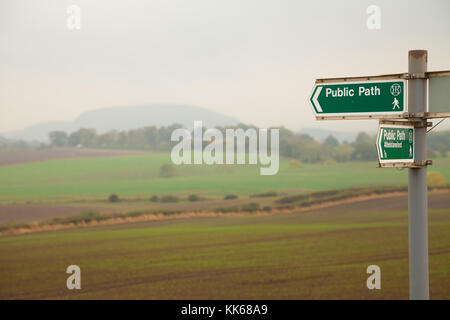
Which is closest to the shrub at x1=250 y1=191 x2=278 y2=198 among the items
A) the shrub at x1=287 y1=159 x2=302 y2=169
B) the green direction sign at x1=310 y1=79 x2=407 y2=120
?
the shrub at x1=287 y1=159 x2=302 y2=169

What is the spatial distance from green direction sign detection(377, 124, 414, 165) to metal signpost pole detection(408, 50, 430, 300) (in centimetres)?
5

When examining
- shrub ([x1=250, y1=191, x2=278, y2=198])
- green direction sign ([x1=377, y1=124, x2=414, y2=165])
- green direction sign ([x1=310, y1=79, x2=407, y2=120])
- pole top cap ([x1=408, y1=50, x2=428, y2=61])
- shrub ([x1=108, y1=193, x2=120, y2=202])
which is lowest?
shrub ([x1=108, y1=193, x2=120, y2=202])

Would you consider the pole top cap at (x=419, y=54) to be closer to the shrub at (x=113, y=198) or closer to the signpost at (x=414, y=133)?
the signpost at (x=414, y=133)

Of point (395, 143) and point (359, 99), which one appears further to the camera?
point (359, 99)

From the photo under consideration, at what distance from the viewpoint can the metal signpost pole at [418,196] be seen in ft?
10.2

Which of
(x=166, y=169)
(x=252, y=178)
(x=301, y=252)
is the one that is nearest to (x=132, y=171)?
(x=166, y=169)

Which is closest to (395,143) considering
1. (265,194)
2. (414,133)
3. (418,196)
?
(414,133)

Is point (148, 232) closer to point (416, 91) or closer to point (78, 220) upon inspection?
point (78, 220)

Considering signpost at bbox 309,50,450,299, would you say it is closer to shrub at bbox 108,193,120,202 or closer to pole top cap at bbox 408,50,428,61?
pole top cap at bbox 408,50,428,61

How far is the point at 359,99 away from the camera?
333 cm

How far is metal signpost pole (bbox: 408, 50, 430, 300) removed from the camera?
10.2ft

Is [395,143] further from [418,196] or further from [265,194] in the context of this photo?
[265,194]

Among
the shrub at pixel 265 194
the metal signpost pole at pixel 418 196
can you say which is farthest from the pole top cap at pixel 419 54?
the shrub at pixel 265 194

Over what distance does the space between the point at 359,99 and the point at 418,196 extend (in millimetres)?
Result: 727
